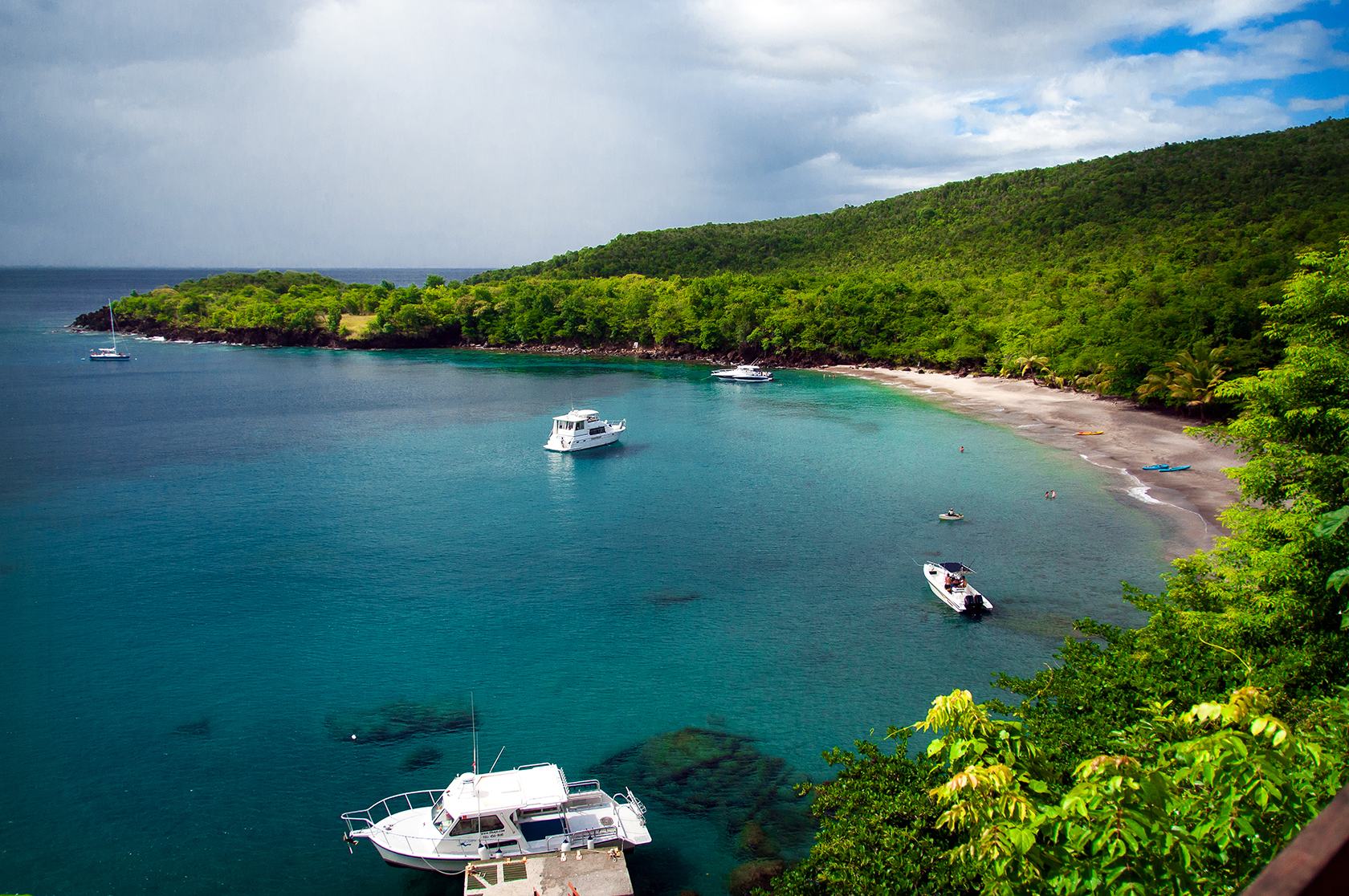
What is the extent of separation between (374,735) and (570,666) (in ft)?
22.1

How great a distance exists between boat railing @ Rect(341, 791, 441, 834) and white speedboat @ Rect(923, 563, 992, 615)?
20573 millimetres

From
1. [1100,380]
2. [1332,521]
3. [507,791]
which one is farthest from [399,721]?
[1100,380]

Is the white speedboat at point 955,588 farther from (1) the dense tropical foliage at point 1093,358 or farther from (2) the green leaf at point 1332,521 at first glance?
(2) the green leaf at point 1332,521

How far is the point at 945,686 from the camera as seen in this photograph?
86.3 feet

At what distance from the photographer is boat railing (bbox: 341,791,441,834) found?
20.2 meters

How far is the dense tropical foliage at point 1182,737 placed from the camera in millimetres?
6582

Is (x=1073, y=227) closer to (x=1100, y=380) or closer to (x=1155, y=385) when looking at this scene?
(x=1100, y=380)

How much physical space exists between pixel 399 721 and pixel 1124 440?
54133mm

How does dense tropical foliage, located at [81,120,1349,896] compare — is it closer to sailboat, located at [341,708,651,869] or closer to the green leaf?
the green leaf

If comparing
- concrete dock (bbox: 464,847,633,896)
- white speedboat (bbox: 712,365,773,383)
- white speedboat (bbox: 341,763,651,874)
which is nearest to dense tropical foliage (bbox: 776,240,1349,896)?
concrete dock (bbox: 464,847,633,896)

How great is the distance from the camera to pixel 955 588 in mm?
32219

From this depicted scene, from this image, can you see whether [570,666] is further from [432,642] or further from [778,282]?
[778,282]

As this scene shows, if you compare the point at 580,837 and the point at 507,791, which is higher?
the point at 507,791

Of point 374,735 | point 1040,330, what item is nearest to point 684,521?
point 374,735
